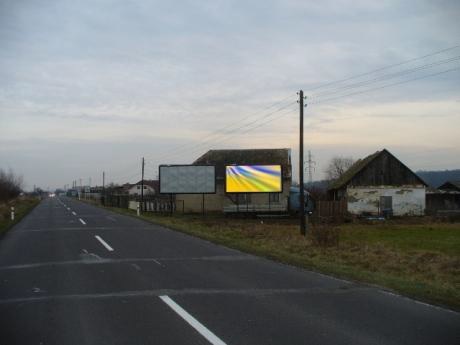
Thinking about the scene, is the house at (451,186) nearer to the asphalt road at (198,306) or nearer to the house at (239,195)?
the house at (239,195)

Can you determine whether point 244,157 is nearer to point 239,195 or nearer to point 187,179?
point 239,195

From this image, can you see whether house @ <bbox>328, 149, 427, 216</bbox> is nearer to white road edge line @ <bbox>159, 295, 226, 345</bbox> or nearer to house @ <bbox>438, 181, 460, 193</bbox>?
house @ <bbox>438, 181, 460, 193</bbox>

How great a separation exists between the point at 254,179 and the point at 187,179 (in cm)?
629

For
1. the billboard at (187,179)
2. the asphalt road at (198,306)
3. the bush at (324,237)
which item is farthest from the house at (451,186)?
the asphalt road at (198,306)

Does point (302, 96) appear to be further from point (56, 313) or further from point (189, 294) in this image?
point (56, 313)

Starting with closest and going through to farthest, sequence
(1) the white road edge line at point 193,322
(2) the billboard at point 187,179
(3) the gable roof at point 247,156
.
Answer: (1) the white road edge line at point 193,322
(2) the billboard at point 187,179
(3) the gable roof at point 247,156

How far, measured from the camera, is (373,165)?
55.3 m

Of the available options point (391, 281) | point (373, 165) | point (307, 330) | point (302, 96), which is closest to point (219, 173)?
point (373, 165)

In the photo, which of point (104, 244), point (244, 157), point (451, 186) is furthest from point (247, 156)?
point (104, 244)

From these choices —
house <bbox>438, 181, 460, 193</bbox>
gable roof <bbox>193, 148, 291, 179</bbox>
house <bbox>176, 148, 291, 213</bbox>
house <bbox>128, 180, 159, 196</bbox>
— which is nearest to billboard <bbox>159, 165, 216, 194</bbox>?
house <bbox>176, 148, 291, 213</bbox>

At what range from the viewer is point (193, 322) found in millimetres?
7551

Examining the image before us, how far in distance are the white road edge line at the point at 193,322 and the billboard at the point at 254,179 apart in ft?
134

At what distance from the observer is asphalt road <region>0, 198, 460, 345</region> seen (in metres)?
6.85

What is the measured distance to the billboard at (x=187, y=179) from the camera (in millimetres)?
51500
